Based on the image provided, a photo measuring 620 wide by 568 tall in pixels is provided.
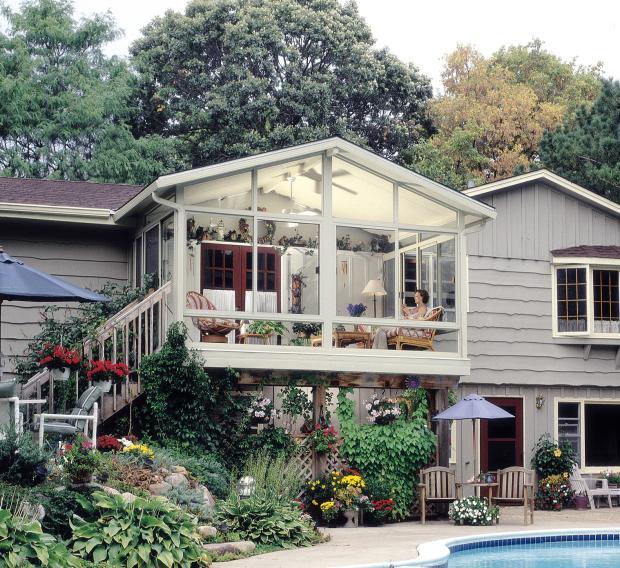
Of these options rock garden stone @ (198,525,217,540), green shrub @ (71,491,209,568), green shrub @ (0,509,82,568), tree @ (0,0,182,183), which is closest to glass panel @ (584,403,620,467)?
rock garden stone @ (198,525,217,540)

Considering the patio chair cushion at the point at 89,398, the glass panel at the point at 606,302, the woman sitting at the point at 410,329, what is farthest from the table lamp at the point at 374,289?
the glass panel at the point at 606,302

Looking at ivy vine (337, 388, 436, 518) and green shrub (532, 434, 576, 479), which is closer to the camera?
ivy vine (337, 388, 436, 518)

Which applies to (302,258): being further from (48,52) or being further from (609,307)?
(48,52)

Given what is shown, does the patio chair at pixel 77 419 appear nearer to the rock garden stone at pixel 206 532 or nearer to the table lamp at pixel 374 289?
the rock garden stone at pixel 206 532

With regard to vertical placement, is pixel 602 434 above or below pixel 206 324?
below

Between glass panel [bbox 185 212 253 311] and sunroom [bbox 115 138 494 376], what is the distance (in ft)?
0.05

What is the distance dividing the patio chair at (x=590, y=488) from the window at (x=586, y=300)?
250 centimetres

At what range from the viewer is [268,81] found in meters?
28.5

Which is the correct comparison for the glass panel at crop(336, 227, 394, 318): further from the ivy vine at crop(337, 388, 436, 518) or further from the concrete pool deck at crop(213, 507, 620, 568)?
the concrete pool deck at crop(213, 507, 620, 568)

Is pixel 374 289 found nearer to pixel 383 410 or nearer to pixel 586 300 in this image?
pixel 383 410

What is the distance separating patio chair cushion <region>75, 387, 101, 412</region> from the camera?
41.4 ft

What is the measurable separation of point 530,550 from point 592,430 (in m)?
6.79

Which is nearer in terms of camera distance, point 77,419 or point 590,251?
point 77,419

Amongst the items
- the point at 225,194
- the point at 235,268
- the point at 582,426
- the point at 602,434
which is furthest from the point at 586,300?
the point at 225,194
